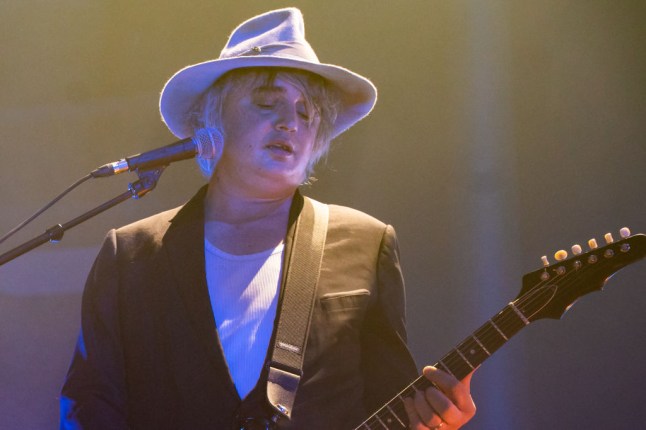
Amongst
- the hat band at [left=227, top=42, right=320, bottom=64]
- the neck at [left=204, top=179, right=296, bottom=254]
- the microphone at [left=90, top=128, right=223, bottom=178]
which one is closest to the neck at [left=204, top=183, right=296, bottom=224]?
the neck at [left=204, top=179, right=296, bottom=254]

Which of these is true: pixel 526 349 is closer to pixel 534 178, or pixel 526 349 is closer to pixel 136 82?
pixel 534 178

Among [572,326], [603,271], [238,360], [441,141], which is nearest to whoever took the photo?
[603,271]

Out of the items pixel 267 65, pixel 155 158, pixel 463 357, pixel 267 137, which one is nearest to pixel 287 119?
pixel 267 137

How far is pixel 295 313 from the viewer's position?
1.88 m

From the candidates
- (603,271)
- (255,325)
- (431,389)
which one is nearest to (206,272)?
(255,325)

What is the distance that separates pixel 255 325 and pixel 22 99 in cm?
149

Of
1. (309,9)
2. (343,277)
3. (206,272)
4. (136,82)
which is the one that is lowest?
(343,277)

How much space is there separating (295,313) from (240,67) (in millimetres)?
754

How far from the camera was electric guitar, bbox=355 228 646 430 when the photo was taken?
1685 millimetres

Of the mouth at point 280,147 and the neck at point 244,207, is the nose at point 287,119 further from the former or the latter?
the neck at point 244,207

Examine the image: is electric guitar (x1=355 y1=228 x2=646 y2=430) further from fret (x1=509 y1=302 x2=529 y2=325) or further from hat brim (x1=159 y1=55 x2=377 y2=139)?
hat brim (x1=159 y1=55 x2=377 y2=139)

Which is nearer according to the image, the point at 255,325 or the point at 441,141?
the point at 255,325

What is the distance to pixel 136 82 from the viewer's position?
276 centimetres

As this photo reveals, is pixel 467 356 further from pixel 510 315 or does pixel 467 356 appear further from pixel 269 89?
pixel 269 89
